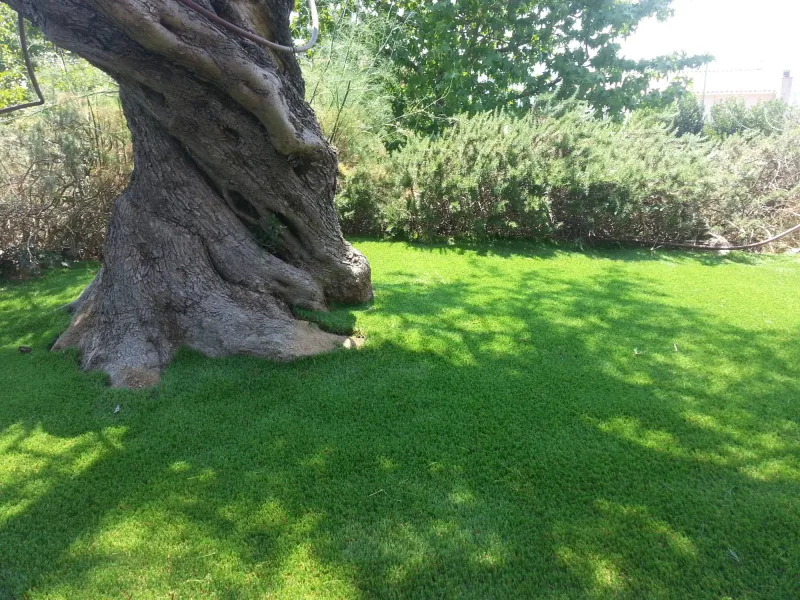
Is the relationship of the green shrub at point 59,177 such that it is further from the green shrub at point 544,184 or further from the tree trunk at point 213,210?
the green shrub at point 544,184

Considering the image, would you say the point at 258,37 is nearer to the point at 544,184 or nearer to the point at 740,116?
the point at 544,184

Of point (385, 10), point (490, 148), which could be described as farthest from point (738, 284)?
point (385, 10)

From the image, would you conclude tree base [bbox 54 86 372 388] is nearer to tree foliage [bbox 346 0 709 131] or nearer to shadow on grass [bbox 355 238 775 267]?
shadow on grass [bbox 355 238 775 267]

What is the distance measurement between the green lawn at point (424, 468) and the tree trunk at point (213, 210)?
0.88 ft

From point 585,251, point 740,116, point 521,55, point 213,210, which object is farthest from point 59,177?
point 740,116

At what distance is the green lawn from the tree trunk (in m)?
0.27

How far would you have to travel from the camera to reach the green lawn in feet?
6.63

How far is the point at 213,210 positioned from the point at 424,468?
2.68 metres

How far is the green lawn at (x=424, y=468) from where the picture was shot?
202 centimetres

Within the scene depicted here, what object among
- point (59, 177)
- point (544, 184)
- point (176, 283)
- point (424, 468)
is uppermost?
point (59, 177)

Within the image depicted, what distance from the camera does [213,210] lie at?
4.00m

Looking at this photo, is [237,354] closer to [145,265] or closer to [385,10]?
[145,265]

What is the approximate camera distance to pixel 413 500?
7.92ft

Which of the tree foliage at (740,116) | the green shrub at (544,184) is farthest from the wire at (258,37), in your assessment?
the tree foliage at (740,116)
